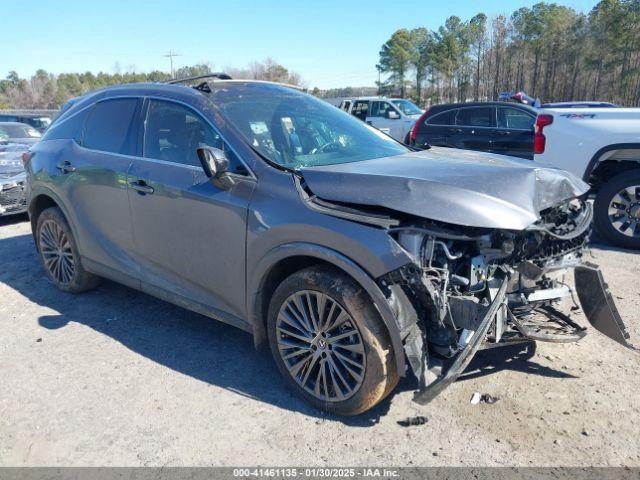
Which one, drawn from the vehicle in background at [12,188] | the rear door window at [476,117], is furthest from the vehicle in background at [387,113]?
the vehicle in background at [12,188]

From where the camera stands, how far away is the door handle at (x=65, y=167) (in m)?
4.50

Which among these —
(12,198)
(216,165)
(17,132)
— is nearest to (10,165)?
(12,198)

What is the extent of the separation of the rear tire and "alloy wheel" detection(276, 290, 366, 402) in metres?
2.61

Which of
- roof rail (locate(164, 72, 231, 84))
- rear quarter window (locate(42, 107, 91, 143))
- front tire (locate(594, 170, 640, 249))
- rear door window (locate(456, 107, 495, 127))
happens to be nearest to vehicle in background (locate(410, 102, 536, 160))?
rear door window (locate(456, 107, 495, 127))

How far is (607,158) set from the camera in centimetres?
622

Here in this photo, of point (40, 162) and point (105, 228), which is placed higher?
point (40, 162)

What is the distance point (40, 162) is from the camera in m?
4.91

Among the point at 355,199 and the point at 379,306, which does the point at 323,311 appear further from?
the point at 355,199

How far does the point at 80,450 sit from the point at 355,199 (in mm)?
2078

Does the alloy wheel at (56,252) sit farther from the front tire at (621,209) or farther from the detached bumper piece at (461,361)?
the front tire at (621,209)

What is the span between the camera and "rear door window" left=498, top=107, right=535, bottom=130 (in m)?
10.5

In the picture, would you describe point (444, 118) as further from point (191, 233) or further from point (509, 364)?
point (191, 233)

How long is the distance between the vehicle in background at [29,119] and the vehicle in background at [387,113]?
33.5ft

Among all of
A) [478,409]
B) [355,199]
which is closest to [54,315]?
[355,199]
